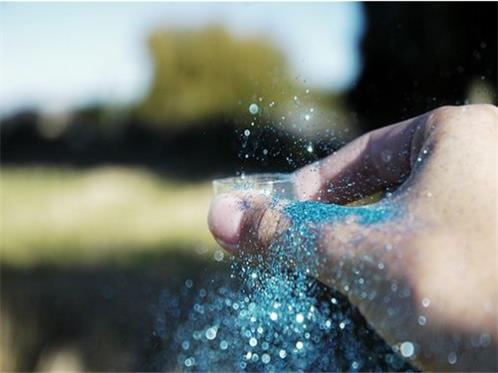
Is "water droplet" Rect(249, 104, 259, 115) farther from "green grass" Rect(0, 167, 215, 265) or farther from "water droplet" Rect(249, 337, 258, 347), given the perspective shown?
"green grass" Rect(0, 167, 215, 265)

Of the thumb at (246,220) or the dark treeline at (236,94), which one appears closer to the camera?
the thumb at (246,220)

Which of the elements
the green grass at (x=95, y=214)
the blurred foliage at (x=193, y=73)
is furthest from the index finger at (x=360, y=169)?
the blurred foliage at (x=193, y=73)

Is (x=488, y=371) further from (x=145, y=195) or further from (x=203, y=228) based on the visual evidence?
(x=145, y=195)

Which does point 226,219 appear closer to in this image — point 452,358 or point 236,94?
point 452,358

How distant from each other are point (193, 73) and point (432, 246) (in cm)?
338

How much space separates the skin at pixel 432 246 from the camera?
442 millimetres

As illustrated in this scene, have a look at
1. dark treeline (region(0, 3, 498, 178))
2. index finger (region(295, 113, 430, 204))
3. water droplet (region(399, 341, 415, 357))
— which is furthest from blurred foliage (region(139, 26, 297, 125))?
water droplet (region(399, 341, 415, 357))

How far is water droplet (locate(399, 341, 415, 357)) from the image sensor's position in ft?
1.53

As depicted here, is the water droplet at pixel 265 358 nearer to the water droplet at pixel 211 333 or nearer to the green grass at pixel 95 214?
the water droplet at pixel 211 333

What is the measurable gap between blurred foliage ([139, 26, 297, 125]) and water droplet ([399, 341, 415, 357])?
2.57 metres

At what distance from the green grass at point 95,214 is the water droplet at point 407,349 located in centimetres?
189

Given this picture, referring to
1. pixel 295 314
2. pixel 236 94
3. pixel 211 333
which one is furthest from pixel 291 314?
pixel 236 94

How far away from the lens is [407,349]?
0.47m

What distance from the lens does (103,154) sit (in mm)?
4027
